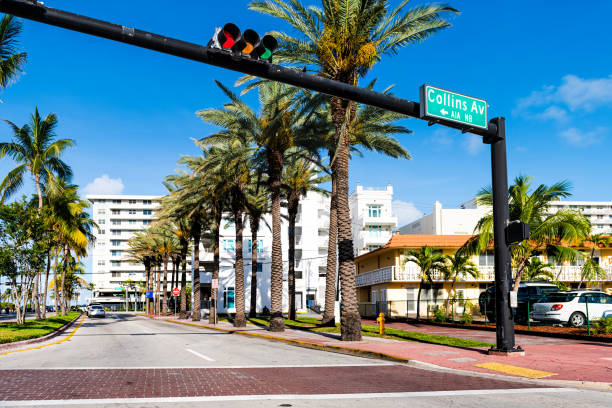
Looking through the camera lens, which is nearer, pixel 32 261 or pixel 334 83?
pixel 334 83

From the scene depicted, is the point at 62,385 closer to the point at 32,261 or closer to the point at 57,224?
the point at 32,261

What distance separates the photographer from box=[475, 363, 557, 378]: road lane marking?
412 inches

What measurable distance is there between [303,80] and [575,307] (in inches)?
719

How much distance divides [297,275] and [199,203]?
1306 inches

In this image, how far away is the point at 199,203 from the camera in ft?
126

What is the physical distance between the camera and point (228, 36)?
8617 millimetres

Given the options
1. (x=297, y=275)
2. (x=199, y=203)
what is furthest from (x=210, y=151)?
(x=297, y=275)

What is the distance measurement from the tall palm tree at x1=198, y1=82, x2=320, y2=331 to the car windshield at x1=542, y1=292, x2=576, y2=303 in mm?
12013

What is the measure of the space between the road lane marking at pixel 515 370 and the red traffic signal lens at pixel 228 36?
8247mm

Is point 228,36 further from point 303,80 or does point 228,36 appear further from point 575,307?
point 575,307

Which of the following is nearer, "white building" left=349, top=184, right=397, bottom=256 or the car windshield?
the car windshield

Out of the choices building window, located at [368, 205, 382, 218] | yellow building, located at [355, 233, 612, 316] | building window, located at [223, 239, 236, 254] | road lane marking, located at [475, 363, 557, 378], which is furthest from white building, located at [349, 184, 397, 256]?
road lane marking, located at [475, 363, 557, 378]

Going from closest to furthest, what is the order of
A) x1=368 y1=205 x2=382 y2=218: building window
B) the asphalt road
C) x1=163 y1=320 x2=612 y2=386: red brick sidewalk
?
the asphalt road, x1=163 y1=320 x2=612 y2=386: red brick sidewalk, x1=368 y1=205 x2=382 y2=218: building window

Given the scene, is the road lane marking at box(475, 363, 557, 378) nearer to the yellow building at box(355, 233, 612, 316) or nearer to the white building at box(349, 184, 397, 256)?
the yellow building at box(355, 233, 612, 316)
